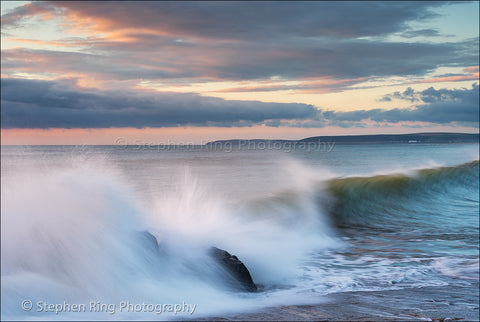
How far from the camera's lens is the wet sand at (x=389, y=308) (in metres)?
4.64

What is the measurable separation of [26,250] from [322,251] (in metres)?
5.51

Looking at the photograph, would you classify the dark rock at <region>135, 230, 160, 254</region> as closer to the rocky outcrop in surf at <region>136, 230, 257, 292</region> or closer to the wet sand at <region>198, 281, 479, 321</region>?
the rocky outcrop in surf at <region>136, 230, 257, 292</region>

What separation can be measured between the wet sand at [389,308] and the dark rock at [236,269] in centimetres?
89

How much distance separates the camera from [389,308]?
198 inches

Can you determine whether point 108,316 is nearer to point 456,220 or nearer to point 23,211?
point 23,211

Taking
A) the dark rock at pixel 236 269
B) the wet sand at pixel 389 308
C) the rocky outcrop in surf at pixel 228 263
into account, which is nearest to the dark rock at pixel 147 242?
the rocky outcrop in surf at pixel 228 263

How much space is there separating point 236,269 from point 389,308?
6.70ft

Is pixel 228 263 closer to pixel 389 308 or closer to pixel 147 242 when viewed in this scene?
pixel 147 242

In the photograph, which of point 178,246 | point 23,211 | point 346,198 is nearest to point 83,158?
point 23,211

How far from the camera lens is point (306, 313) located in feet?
15.8

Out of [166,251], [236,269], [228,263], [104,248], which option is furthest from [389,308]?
[104,248]

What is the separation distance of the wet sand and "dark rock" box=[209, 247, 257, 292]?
34.9 inches

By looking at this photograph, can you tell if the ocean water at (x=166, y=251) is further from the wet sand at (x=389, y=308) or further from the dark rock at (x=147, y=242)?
the wet sand at (x=389, y=308)

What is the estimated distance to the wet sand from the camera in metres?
4.64
